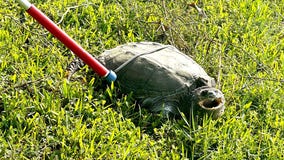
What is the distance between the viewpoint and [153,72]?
9.19ft

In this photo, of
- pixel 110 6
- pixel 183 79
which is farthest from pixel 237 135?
pixel 110 6

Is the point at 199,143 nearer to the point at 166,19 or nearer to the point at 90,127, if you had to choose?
the point at 90,127

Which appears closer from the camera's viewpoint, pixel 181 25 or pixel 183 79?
pixel 183 79

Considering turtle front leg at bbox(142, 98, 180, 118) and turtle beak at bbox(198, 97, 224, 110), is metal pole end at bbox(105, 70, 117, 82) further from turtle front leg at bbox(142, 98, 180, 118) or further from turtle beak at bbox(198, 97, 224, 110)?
turtle beak at bbox(198, 97, 224, 110)

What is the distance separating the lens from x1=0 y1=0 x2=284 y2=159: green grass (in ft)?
8.34

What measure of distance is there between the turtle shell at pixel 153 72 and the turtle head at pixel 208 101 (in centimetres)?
8

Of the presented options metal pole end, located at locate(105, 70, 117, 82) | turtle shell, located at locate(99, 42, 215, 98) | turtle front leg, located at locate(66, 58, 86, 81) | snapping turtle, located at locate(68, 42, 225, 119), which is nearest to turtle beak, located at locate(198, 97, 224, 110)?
snapping turtle, located at locate(68, 42, 225, 119)

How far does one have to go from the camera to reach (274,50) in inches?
141

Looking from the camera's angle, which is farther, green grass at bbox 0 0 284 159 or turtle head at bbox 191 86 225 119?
turtle head at bbox 191 86 225 119

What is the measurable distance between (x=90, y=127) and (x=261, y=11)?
192 cm

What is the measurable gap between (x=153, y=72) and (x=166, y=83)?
9 centimetres

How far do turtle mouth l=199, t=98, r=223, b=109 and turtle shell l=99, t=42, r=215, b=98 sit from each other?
0.11m

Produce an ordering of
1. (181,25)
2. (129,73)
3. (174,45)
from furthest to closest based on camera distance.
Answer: (181,25) < (174,45) < (129,73)

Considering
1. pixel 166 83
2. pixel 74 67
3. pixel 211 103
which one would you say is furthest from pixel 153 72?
pixel 74 67
